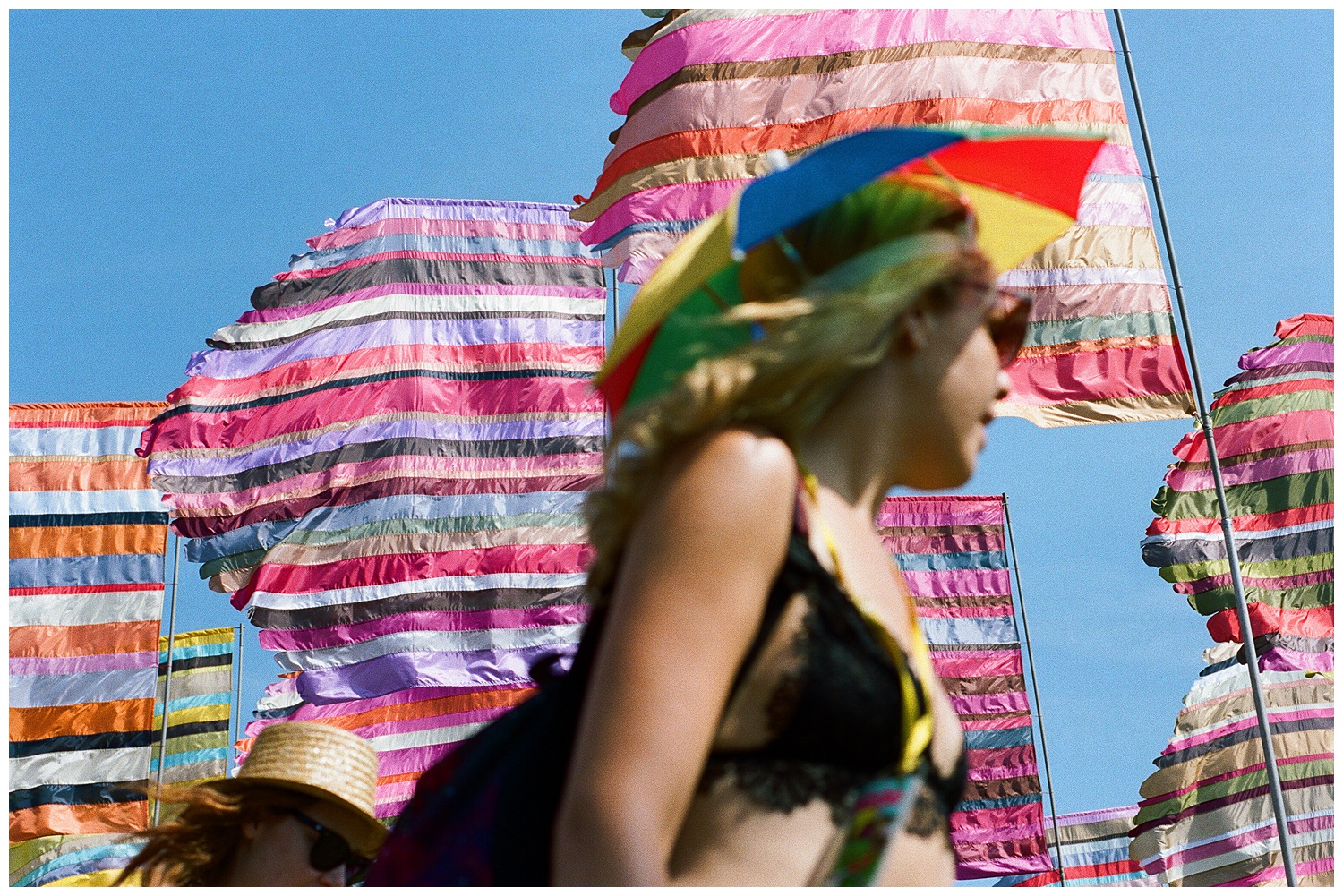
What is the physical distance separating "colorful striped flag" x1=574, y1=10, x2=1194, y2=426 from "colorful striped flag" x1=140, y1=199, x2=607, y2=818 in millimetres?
3356

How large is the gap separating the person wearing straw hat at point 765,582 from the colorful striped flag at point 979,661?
14.1 meters

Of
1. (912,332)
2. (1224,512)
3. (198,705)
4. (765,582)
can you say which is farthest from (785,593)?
(198,705)

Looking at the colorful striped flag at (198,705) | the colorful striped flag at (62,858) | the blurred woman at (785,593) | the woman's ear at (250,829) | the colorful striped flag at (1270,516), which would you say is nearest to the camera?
the blurred woman at (785,593)

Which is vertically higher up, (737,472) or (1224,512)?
(1224,512)

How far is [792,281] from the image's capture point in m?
1.74

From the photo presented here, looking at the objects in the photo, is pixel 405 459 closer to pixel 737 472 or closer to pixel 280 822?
pixel 280 822

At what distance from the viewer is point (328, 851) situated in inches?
159

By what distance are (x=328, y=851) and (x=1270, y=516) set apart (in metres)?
11.1

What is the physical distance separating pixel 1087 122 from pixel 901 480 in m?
8.95

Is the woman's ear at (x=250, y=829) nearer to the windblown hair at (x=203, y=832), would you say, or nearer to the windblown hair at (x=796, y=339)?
the windblown hair at (x=203, y=832)

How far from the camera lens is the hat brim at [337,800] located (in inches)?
154

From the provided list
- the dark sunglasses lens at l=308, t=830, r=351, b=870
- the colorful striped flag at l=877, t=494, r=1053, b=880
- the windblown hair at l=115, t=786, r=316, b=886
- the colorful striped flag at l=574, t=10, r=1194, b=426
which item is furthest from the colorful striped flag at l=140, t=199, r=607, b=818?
the windblown hair at l=115, t=786, r=316, b=886

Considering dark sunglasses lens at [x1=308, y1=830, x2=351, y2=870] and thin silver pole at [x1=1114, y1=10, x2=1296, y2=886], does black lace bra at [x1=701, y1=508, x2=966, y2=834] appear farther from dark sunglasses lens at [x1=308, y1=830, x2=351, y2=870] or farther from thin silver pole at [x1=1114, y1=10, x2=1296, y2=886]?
thin silver pole at [x1=1114, y1=10, x2=1296, y2=886]

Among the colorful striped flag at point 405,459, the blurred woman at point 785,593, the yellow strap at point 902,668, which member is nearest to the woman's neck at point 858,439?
the blurred woman at point 785,593
